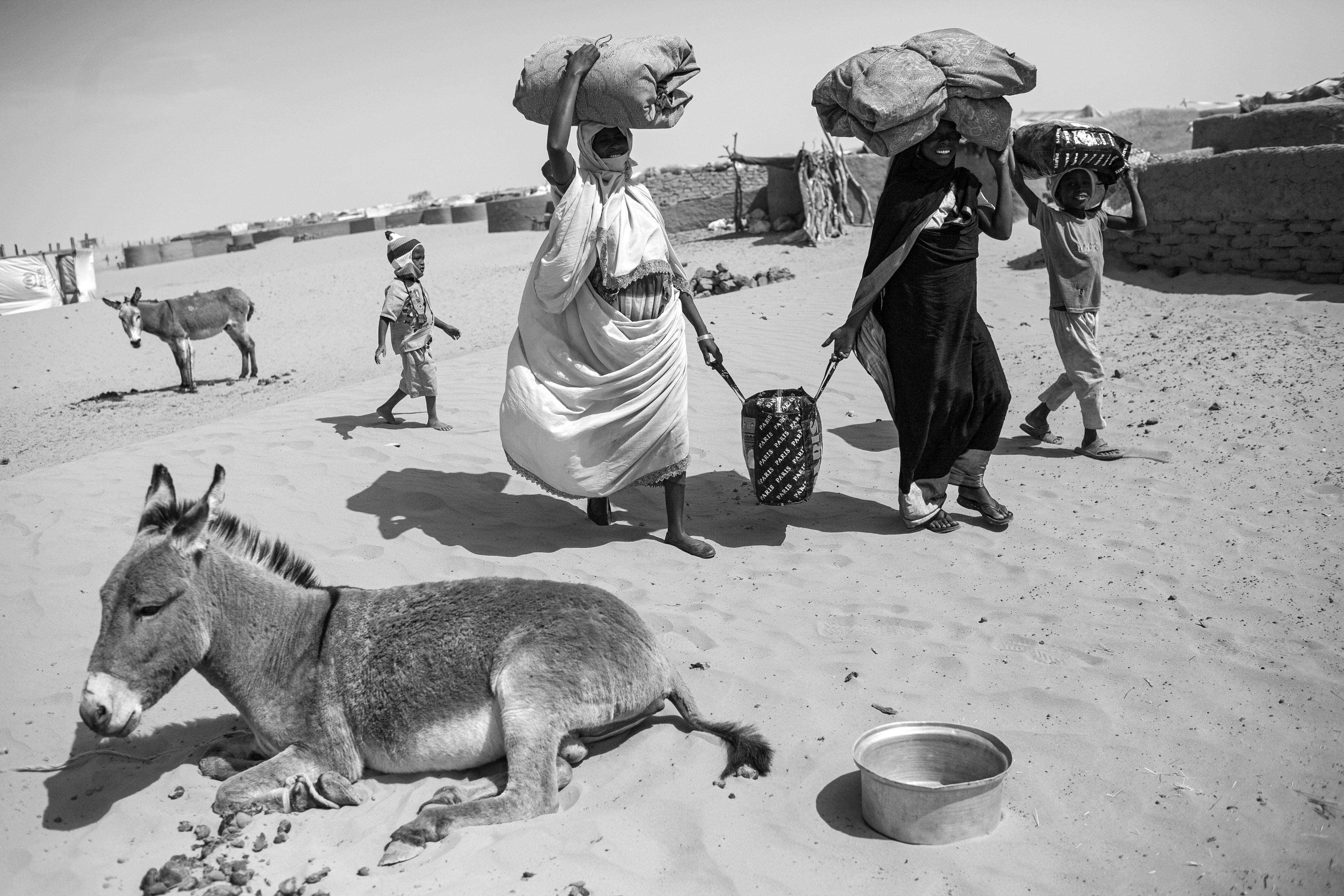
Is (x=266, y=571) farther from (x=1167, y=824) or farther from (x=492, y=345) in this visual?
(x=492, y=345)

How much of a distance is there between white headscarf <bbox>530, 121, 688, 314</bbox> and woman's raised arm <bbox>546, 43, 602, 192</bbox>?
18 centimetres

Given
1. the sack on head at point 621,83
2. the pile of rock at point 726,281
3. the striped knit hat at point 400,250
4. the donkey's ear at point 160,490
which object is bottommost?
the donkey's ear at point 160,490

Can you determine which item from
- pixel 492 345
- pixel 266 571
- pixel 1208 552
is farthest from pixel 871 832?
pixel 492 345

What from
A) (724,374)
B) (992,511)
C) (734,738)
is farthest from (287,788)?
(992,511)

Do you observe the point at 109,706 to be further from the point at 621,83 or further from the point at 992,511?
the point at 992,511

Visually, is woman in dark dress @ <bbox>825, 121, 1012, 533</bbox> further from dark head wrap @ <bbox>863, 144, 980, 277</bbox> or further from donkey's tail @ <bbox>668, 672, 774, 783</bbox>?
donkey's tail @ <bbox>668, 672, 774, 783</bbox>

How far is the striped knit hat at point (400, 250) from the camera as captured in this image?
8.48m

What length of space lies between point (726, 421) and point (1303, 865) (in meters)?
5.62

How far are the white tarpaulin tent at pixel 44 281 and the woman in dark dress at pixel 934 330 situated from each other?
23571 mm

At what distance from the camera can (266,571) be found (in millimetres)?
3812

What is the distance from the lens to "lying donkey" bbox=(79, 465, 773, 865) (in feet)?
11.1

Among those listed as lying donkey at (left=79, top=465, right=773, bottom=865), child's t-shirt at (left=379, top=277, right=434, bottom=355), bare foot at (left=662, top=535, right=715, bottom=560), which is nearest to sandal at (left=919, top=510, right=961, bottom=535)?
bare foot at (left=662, top=535, right=715, bottom=560)

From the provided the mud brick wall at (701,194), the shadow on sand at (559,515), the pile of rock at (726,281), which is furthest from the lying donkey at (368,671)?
the mud brick wall at (701,194)

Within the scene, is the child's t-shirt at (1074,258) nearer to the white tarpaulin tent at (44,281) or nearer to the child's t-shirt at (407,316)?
the child's t-shirt at (407,316)
